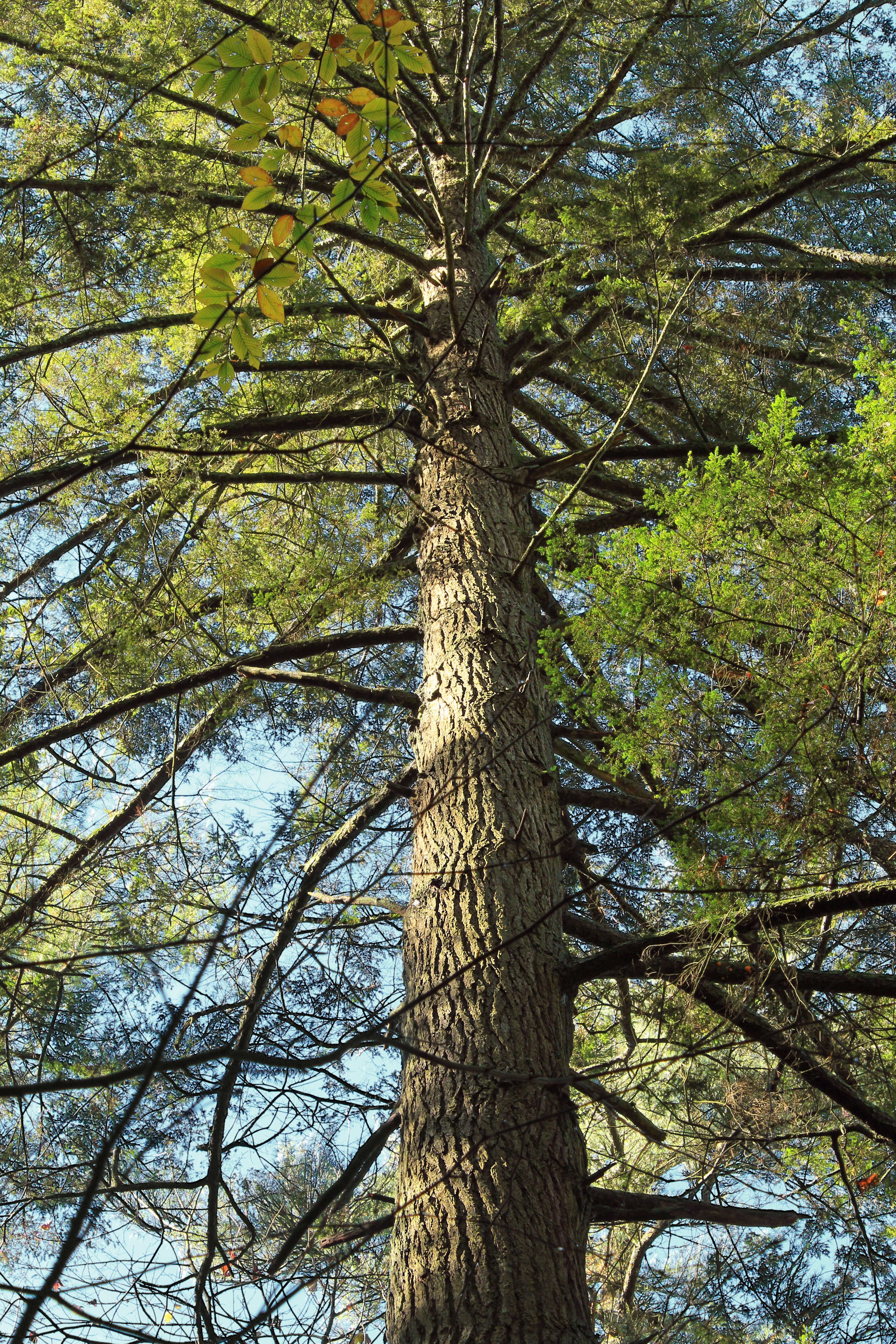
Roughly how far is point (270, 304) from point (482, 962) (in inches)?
71.4

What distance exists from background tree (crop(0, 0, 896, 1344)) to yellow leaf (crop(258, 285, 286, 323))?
0.15 feet

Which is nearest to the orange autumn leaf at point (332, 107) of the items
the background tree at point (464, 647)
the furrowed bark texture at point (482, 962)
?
the background tree at point (464, 647)

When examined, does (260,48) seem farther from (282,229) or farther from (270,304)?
(270,304)

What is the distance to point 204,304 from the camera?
2133mm

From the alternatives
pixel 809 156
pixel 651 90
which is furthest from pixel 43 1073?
pixel 651 90

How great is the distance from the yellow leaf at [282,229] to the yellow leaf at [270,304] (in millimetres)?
107

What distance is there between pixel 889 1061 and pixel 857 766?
6.48 feet

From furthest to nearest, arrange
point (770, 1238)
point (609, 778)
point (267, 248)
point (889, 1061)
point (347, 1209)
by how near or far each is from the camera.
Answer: point (770, 1238) → point (347, 1209) → point (889, 1061) → point (609, 778) → point (267, 248)

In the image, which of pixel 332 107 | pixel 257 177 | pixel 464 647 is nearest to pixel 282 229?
pixel 257 177

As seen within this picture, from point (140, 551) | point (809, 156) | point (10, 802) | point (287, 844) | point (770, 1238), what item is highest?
point (809, 156)

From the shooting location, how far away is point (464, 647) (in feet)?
11.7

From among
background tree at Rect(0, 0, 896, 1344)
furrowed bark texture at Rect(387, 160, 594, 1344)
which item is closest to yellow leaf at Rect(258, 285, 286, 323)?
background tree at Rect(0, 0, 896, 1344)

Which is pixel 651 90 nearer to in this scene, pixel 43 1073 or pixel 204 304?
pixel 204 304

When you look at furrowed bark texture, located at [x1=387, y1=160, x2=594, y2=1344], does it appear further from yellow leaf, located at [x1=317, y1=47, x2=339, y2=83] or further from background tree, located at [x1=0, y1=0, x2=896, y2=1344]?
yellow leaf, located at [x1=317, y1=47, x2=339, y2=83]
